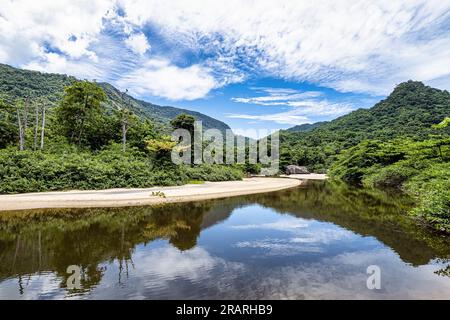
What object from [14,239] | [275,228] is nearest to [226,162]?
[275,228]

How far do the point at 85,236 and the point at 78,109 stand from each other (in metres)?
23.4

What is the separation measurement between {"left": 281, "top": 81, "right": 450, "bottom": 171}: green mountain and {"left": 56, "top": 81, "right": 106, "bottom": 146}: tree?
43801mm

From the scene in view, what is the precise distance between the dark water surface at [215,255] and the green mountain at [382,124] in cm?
5247

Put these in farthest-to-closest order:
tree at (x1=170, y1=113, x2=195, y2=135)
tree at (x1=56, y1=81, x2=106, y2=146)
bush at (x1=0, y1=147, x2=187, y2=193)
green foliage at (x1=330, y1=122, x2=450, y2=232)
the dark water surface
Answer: tree at (x1=170, y1=113, x2=195, y2=135) < tree at (x1=56, y1=81, x2=106, y2=146) < bush at (x1=0, y1=147, x2=187, y2=193) < green foliage at (x1=330, y1=122, x2=450, y2=232) < the dark water surface

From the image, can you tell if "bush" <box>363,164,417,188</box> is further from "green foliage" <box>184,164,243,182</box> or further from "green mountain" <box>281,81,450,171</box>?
"green mountain" <box>281,81,450,171</box>

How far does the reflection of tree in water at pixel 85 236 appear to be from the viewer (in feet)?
25.2

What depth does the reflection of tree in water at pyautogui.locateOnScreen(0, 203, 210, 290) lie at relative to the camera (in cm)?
769

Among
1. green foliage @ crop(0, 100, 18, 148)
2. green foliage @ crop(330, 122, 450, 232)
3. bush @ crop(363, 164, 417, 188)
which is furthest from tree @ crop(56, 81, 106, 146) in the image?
bush @ crop(363, 164, 417, 188)

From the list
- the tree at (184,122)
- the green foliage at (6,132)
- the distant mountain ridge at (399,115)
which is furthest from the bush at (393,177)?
the green foliage at (6,132)

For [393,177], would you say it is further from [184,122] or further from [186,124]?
[184,122]

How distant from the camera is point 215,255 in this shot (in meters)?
9.05

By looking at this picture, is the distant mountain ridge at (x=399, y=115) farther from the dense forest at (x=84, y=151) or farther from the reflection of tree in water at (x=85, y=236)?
the reflection of tree in water at (x=85, y=236)

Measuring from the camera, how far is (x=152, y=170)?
27.7 m

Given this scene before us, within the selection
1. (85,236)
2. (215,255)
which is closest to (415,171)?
(215,255)
